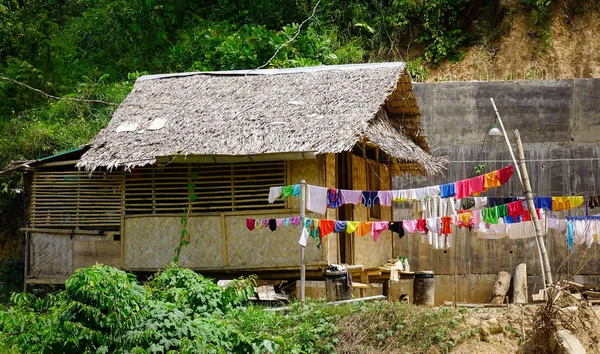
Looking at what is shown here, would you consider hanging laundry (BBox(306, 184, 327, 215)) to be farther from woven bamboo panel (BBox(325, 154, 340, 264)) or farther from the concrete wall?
the concrete wall

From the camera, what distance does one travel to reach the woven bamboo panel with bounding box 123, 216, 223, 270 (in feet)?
47.4

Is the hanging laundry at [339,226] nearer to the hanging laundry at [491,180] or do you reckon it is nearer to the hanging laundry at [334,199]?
the hanging laundry at [334,199]

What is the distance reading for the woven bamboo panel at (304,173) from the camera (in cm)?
1405

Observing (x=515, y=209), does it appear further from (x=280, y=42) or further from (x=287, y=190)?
(x=280, y=42)

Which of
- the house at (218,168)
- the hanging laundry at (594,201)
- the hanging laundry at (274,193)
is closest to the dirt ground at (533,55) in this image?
the house at (218,168)

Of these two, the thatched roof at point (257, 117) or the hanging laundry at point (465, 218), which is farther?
the thatched roof at point (257, 117)

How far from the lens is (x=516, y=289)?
17.8m

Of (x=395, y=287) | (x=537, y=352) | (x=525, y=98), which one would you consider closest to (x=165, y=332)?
(x=537, y=352)

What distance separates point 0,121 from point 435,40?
9.98 meters

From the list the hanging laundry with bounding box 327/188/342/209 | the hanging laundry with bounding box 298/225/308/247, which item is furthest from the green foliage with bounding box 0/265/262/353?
the hanging laundry with bounding box 327/188/342/209

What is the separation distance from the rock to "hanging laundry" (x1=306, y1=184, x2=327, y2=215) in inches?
149

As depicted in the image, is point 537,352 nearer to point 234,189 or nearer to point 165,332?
point 165,332

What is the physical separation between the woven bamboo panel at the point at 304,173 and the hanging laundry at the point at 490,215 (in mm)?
2387

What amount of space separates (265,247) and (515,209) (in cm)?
360
